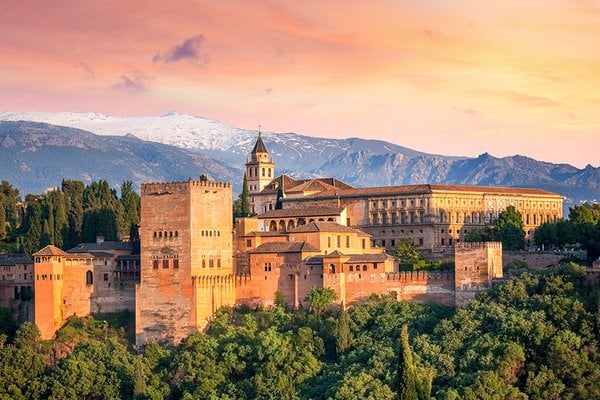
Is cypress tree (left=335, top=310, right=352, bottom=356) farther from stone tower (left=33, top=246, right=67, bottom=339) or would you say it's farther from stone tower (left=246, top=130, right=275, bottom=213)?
stone tower (left=246, top=130, right=275, bottom=213)

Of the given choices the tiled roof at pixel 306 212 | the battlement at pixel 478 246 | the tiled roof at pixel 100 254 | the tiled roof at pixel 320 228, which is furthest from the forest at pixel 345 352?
the tiled roof at pixel 306 212

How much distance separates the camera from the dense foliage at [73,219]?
83.9 metres

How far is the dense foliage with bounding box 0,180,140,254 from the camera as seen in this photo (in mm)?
83875

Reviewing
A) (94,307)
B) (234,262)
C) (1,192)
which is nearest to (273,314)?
(234,262)

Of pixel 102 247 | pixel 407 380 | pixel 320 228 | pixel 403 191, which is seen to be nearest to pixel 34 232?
pixel 102 247

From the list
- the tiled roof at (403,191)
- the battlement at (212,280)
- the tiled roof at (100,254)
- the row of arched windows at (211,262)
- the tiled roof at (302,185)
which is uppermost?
the tiled roof at (302,185)

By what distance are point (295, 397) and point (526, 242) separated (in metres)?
27.8

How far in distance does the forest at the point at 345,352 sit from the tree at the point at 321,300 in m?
0.08

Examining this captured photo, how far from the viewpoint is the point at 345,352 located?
211 feet

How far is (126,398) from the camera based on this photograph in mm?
64875

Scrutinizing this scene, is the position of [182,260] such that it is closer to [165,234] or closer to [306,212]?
[165,234]

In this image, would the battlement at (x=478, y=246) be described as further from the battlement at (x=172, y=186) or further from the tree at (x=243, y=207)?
the tree at (x=243, y=207)

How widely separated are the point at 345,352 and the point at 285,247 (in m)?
9.10

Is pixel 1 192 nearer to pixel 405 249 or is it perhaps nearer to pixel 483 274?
pixel 405 249
